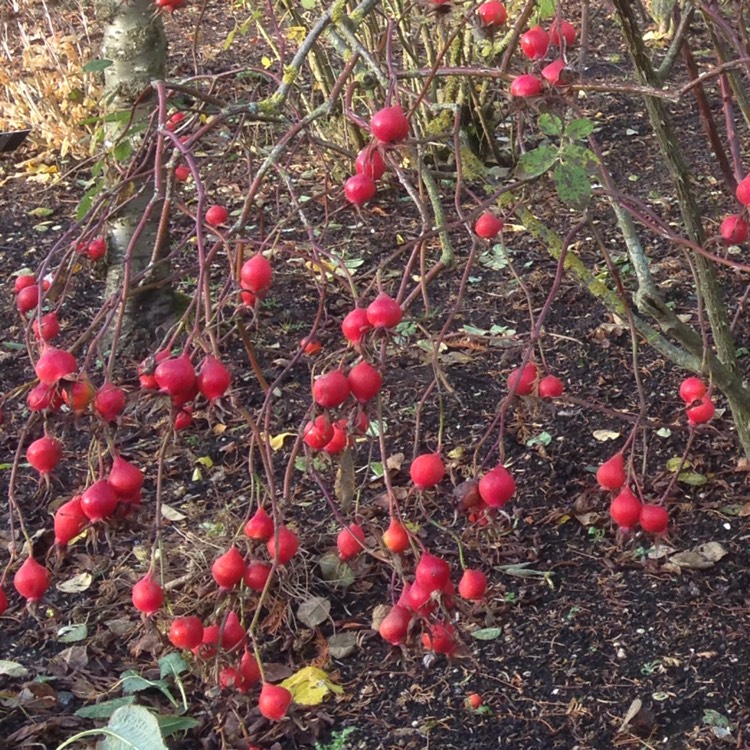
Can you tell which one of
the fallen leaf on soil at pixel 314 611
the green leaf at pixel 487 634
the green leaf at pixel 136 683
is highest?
the green leaf at pixel 136 683

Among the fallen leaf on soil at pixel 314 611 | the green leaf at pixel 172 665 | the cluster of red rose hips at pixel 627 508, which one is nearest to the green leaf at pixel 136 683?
the green leaf at pixel 172 665

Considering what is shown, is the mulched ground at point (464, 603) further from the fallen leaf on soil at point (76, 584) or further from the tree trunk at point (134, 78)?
the tree trunk at point (134, 78)

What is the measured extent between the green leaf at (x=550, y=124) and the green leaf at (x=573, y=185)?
0.04 metres

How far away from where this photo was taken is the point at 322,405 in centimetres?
109

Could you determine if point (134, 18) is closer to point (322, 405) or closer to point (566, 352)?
point (566, 352)

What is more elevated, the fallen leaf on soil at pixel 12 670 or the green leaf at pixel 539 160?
the green leaf at pixel 539 160

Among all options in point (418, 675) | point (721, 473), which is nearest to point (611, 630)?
point (418, 675)

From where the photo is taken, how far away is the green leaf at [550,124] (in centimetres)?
129

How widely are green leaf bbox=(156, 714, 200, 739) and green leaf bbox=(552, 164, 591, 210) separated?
1.09 metres

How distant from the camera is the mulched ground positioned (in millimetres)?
1825

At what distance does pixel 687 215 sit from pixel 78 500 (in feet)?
4.09

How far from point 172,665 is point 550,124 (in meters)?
1.19

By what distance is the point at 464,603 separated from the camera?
1.71 meters

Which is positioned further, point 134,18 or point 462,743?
point 134,18
